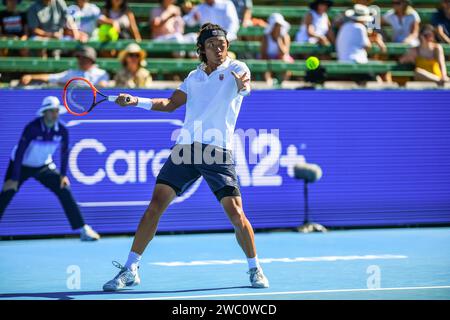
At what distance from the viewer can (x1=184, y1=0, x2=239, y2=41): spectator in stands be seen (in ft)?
49.3

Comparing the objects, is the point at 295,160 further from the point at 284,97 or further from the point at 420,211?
the point at 420,211

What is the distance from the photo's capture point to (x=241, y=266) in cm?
982

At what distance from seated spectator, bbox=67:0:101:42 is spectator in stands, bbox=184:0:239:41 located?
157cm

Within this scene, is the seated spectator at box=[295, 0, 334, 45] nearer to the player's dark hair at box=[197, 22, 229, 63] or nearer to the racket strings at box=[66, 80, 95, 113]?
the racket strings at box=[66, 80, 95, 113]

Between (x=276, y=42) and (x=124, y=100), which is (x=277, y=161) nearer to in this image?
(x=276, y=42)

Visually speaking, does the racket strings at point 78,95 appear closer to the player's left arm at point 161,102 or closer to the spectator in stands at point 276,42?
the spectator in stands at point 276,42

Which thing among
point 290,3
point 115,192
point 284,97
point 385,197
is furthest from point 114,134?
point 290,3

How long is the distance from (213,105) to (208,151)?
1.36 ft

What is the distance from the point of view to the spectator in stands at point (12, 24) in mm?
14672

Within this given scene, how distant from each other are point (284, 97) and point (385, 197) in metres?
2.14

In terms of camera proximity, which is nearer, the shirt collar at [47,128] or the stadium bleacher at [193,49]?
the shirt collar at [47,128]

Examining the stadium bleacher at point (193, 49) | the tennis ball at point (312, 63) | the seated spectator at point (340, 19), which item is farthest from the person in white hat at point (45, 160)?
the seated spectator at point (340, 19)

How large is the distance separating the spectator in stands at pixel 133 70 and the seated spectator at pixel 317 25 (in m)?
3.55

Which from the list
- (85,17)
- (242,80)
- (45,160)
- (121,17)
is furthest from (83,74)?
(242,80)
